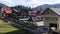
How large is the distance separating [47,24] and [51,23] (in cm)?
91

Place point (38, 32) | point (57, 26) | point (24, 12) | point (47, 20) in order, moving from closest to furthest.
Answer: point (38, 32)
point (57, 26)
point (47, 20)
point (24, 12)

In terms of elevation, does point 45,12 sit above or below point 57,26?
above

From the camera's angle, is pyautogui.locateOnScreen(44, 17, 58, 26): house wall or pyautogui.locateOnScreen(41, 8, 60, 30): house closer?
pyautogui.locateOnScreen(41, 8, 60, 30): house

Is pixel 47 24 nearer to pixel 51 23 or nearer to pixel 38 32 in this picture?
pixel 51 23

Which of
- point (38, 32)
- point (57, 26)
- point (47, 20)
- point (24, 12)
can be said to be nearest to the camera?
point (38, 32)

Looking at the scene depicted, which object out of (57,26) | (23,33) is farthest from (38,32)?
(57,26)

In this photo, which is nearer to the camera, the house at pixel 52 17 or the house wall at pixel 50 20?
the house at pixel 52 17

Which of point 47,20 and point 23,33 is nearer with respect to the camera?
point 23,33

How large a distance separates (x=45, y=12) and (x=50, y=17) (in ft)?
6.24

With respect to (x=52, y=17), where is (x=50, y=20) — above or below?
below

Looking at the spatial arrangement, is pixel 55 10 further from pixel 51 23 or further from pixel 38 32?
pixel 38 32

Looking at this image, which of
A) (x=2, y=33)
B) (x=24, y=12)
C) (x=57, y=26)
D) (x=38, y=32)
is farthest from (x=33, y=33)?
(x=24, y=12)

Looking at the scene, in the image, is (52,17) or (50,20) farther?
(50,20)

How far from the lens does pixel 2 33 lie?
93.4 feet
